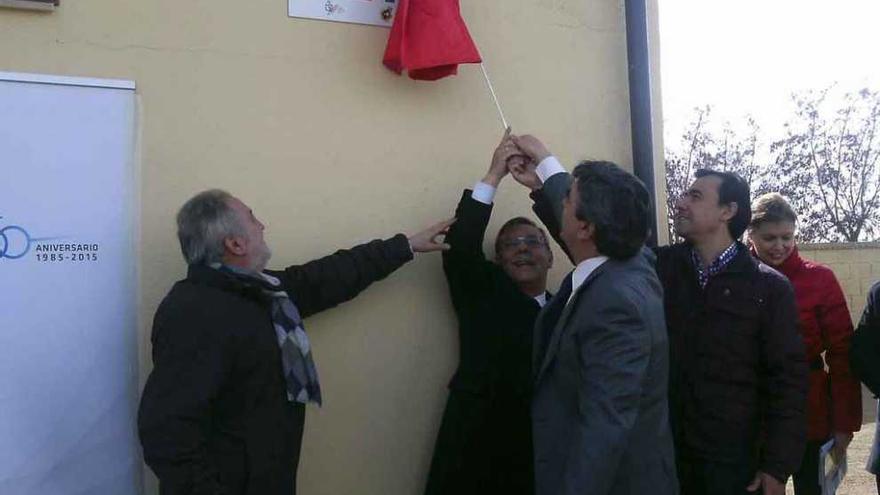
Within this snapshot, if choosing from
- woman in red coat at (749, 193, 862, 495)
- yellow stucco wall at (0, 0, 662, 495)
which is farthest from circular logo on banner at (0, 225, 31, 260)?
woman in red coat at (749, 193, 862, 495)

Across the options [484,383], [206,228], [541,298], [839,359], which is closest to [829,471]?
[839,359]

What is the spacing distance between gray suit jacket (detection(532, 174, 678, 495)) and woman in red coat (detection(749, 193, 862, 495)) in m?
1.47

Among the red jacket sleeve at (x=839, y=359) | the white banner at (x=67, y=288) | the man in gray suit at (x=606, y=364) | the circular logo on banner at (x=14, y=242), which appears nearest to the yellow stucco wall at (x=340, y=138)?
the white banner at (x=67, y=288)

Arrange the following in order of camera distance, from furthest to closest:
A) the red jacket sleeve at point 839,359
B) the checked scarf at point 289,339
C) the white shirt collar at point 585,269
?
the red jacket sleeve at point 839,359, the checked scarf at point 289,339, the white shirt collar at point 585,269

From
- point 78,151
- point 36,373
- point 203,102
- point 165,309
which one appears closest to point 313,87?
point 203,102

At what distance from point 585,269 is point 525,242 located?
2.94ft

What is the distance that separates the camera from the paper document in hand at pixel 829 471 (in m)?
3.66

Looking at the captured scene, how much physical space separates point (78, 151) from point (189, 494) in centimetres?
134

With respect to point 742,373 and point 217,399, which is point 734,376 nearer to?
point 742,373

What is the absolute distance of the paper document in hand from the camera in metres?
3.66

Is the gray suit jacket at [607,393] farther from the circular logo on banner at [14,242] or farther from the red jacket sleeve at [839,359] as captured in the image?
the circular logo on banner at [14,242]

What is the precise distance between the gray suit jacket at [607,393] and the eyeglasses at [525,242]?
881 mm

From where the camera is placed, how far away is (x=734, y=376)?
321cm

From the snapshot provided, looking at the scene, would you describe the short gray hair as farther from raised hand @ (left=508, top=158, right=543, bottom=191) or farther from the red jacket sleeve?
the red jacket sleeve
